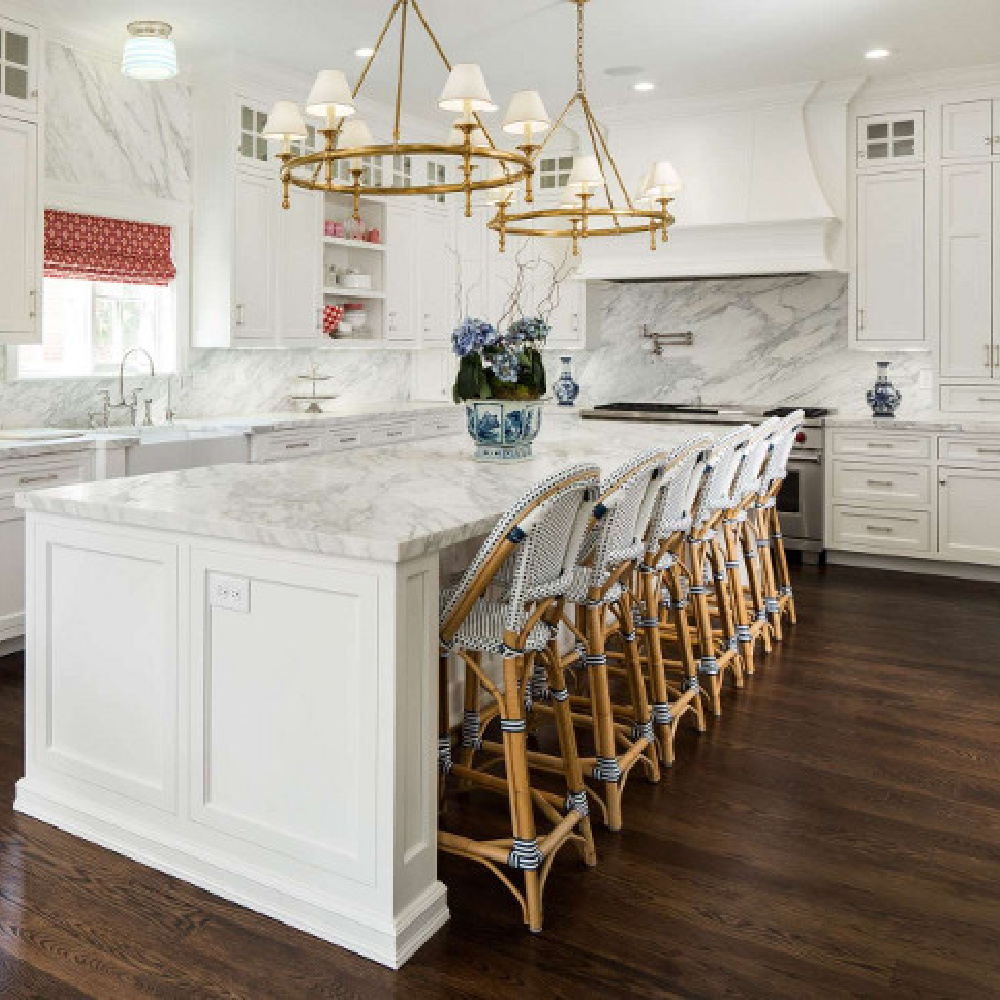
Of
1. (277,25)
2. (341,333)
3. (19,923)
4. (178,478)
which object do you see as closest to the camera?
(19,923)

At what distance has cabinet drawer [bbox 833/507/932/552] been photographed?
618 centimetres

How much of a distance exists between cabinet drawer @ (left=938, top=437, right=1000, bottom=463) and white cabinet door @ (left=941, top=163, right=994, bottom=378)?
18.2 inches

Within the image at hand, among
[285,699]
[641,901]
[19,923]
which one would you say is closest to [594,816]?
[641,901]

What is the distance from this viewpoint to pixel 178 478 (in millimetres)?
3146

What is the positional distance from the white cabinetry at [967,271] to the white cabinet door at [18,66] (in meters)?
4.96

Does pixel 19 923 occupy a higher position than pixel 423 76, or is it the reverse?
pixel 423 76

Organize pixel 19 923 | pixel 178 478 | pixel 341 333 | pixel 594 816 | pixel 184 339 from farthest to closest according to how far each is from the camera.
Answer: pixel 341 333, pixel 184 339, pixel 178 478, pixel 594 816, pixel 19 923

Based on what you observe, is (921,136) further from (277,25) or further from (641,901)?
(641,901)

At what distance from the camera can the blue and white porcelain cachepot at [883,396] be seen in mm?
6441

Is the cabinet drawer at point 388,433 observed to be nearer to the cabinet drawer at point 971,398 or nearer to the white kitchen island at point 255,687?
the cabinet drawer at point 971,398

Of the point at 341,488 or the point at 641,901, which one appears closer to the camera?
the point at 641,901

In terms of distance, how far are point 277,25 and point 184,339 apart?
1.82 m

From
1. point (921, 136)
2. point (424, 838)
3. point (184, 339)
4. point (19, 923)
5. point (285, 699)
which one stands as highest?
point (921, 136)

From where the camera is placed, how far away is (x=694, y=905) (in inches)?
96.5
